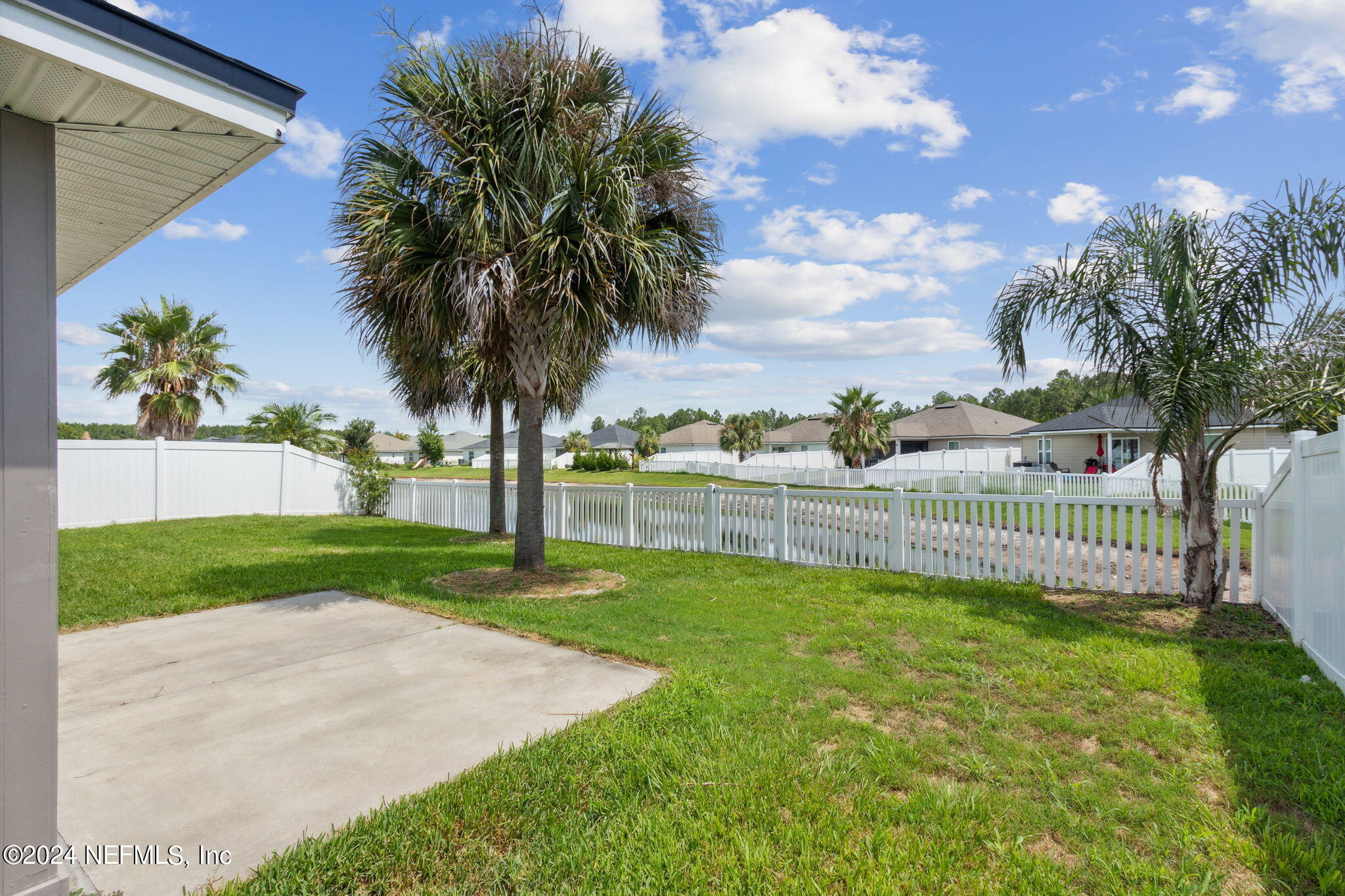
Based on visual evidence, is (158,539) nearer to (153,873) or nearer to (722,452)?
(153,873)

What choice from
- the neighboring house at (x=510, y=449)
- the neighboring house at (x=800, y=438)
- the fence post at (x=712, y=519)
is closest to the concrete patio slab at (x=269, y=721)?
the fence post at (x=712, y=519)

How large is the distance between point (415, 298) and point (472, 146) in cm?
170

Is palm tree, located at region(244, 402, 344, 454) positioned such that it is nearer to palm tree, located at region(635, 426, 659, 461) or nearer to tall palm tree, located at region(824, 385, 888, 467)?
tall palm tree, located at region(824, 385, 888, 467)

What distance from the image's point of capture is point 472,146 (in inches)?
259

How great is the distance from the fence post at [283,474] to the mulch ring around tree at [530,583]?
1012 centimetres

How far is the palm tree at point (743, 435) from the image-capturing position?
47906 mm

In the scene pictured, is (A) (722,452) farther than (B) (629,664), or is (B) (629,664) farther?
(A) (722,452)

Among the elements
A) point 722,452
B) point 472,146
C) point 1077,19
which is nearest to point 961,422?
point 722,452

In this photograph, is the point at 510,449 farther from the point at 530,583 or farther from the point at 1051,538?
the point at 1051,538

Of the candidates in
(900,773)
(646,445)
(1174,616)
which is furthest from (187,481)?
(646,445)

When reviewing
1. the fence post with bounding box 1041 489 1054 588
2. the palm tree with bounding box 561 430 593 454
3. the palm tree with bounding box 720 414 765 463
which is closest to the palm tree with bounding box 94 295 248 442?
the fence post with bounding box 1041 489 1054 588

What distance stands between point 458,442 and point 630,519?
84086mm

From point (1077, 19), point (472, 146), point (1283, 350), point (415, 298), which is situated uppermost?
point (1077, 19)

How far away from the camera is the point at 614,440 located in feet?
221
